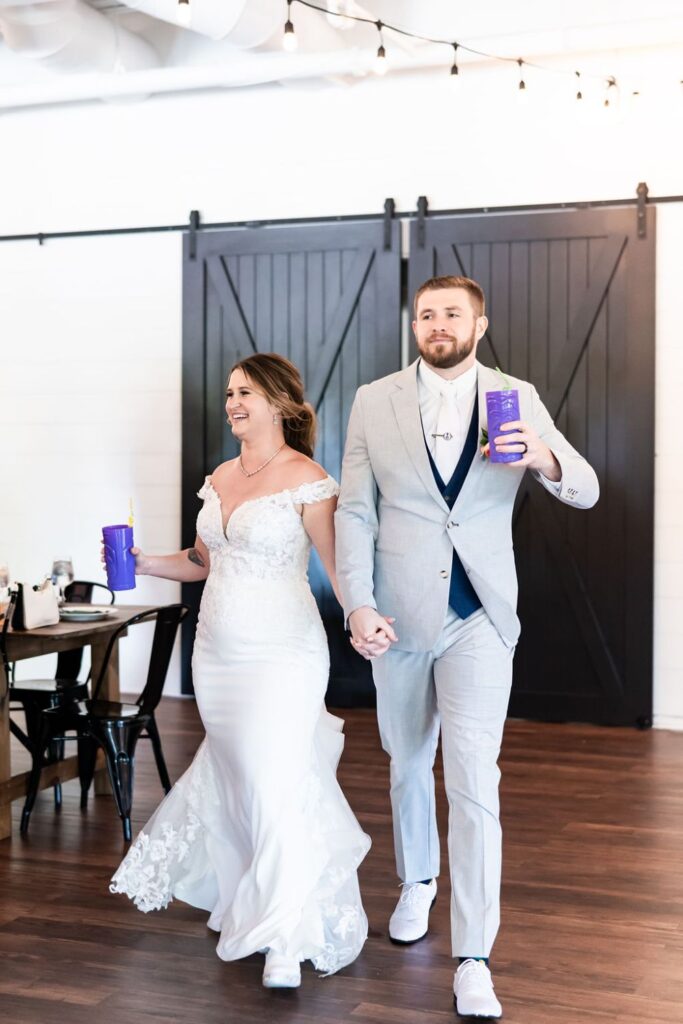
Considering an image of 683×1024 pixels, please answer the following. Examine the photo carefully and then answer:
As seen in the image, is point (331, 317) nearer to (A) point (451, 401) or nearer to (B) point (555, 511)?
(B) point (555, 511)

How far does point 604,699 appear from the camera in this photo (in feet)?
22.3

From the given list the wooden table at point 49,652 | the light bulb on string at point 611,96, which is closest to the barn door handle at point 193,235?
the light bulb on string at point 611,96

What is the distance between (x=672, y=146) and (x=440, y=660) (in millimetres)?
4535

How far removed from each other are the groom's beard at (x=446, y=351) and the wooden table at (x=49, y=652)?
1.99 meters

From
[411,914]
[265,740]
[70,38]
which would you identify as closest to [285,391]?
[265,740]

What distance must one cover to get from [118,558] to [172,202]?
176 inches

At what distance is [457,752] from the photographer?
9.85 ft

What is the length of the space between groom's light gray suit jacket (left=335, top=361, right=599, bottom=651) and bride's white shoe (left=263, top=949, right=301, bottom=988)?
2.76 ft

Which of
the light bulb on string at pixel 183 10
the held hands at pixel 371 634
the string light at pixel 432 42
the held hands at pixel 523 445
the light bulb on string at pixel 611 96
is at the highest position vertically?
the string light at pixel 432 42

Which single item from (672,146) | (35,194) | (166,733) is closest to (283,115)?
(35,194)

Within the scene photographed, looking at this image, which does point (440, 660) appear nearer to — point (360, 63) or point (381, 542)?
point (381, 542)

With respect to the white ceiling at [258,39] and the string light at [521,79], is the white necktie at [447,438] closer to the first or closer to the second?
the white ceiling at [258,39]

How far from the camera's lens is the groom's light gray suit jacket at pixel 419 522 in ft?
10.0

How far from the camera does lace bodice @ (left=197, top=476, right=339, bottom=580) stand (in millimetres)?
3369
